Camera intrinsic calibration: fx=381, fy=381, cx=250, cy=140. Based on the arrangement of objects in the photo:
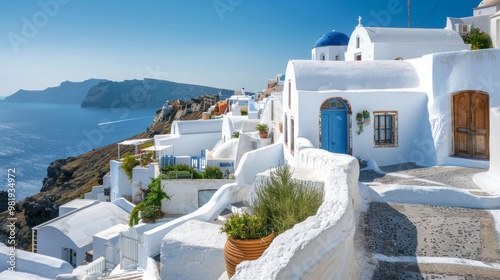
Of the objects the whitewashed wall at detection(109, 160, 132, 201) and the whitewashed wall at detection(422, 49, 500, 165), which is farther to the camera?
the whitewashed wall at detection(109, 160, 132, 201)

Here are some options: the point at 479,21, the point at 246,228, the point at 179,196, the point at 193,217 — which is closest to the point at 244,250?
the point at 246,228

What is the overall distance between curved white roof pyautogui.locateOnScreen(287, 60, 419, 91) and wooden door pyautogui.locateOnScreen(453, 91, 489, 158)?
1.94m

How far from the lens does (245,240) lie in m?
5.36

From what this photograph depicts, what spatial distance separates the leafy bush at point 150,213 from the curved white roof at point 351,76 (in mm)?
7559

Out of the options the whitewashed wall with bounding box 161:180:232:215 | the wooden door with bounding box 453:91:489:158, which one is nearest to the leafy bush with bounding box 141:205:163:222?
the whitewashed wall with bounding box 161:180:232:215

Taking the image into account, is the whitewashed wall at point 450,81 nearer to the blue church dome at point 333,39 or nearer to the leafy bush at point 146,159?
the leafy bush at point 146,159

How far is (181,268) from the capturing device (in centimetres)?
687

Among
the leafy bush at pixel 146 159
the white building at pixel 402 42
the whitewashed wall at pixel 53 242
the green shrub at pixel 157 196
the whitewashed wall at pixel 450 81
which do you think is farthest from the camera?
the leafy bush at pixel 146 159

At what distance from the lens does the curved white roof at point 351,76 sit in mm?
13906

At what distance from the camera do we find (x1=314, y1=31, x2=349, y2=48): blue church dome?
3167cm

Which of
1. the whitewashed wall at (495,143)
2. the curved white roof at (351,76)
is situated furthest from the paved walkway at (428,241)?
the curved white roof at (351,76)

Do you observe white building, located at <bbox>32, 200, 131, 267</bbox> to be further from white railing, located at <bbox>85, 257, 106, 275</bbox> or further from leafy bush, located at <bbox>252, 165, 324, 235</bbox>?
leafy bush, located at <bbox>252, 165, 324, 235</bbox>

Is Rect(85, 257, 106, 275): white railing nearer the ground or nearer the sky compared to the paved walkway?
nearer the ground

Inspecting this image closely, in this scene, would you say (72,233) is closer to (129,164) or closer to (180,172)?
(129,164)
